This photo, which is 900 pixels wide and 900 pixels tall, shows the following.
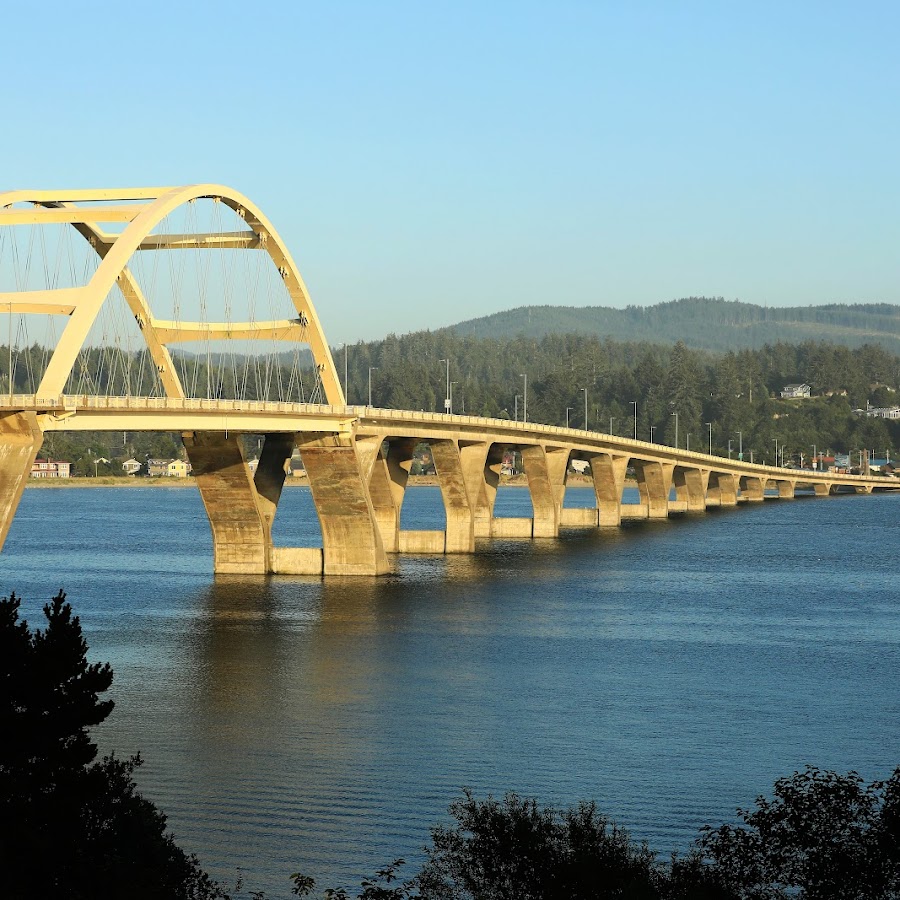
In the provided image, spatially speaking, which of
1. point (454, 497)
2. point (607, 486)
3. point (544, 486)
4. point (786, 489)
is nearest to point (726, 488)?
point (786, 489)

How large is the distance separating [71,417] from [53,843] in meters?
32.1

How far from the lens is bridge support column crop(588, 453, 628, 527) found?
409 feet

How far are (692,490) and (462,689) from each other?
114 m

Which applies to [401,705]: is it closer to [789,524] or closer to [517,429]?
[517,429]

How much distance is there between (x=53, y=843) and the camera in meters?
19.8

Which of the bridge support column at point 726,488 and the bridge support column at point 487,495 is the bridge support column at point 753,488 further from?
the bridge support column at point 487,495

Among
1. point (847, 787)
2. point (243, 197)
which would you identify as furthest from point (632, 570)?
point (847, 787)

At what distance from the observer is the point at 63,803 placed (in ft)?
66.9

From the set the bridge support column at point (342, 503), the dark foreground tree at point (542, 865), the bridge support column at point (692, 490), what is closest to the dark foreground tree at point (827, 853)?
the dark foreground tree at point (542, 865)

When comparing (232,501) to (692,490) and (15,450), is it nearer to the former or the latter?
(15,450)

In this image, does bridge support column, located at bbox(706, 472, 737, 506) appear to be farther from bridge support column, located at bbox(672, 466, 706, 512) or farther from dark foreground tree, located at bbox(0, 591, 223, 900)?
dark foreground tree, located at bbox(0, 591, 223, 900)

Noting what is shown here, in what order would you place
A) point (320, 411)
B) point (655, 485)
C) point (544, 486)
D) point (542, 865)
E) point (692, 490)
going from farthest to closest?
point (692, 490), point (655, 485), point (544, 486), point (320, 411), point (542, 865)

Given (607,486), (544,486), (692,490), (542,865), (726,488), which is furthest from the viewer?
(726,488)

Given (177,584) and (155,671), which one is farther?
(177,584)
